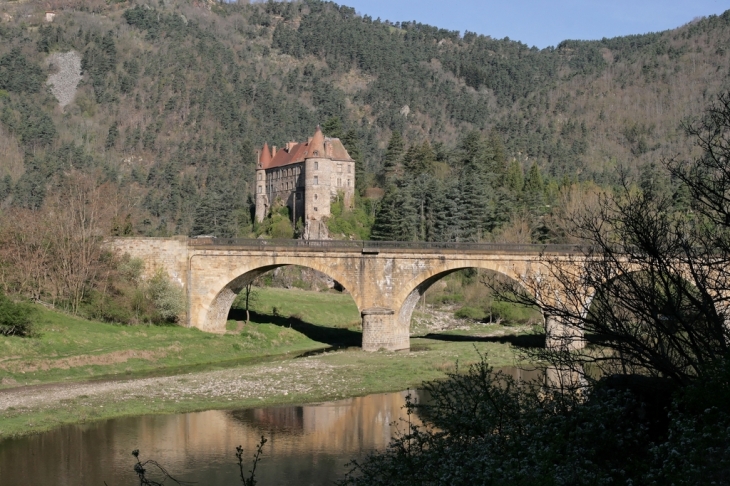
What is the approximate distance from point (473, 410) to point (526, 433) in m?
1.72

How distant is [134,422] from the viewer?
32.1 m

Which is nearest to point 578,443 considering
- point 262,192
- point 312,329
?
point 312,329

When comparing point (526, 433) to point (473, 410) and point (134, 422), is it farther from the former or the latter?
point (134, 422)

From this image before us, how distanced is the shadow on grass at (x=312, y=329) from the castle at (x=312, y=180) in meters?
36.4

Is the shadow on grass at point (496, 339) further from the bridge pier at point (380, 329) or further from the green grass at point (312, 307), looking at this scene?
the green grass at point (312, 307)

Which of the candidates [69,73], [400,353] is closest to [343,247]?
[400,353]

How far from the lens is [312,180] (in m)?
102

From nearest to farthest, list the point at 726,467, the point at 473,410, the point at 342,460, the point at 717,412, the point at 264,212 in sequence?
the point at 726,467
the point at 717,412
the point at 473,410
the point at 342,460
the point at 264,212

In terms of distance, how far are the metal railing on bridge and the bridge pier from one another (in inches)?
140

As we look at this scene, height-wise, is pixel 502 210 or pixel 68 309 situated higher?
pixel 502 210

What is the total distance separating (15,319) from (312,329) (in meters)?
22.2

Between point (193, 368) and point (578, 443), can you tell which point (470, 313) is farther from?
point (578, 443)

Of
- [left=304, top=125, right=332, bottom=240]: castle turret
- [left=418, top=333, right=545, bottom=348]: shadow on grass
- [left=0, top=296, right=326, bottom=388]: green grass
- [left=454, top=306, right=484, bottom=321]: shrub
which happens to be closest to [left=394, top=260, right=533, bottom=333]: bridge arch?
[left=418, top=333, right=545, bottom=348]: shadow on grass

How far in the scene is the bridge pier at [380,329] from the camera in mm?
51219
